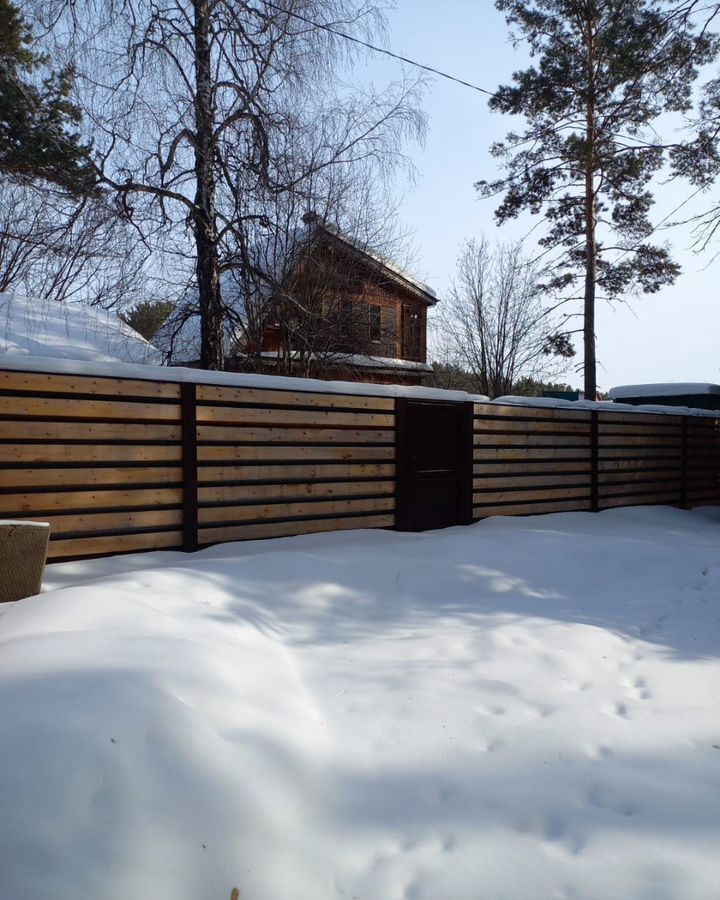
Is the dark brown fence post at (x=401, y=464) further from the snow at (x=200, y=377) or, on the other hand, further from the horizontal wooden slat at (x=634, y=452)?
the horizontal wooden slat at (x=634, y=452)

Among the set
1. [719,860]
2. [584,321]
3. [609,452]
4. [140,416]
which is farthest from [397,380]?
[719,860]

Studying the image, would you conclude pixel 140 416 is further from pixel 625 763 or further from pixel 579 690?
pixel 625 763

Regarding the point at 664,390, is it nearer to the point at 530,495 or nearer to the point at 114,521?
the point at 530,495

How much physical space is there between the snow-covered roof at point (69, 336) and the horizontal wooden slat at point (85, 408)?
15.8 ft

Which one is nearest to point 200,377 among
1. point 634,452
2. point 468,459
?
point 468,459

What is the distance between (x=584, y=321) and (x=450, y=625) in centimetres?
1319

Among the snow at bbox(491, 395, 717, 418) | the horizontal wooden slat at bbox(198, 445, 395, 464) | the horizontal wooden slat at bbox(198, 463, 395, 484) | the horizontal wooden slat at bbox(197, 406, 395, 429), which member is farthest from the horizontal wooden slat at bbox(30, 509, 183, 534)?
the snow at bbox(491, 395, 717, 418)

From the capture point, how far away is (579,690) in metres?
3.75

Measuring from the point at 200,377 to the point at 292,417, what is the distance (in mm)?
1050

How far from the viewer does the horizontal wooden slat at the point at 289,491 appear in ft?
19.7

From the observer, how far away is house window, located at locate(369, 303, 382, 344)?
40.2ft

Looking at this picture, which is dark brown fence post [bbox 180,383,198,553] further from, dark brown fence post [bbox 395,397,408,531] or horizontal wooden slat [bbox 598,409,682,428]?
horizontal wooden slat [bbox 598,409,682,428]

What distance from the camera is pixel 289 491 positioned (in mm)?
6520

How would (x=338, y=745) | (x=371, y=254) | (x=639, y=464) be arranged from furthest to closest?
(x=371, y=254) → (x=639, y=464) → (x=338, y=745)
